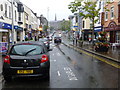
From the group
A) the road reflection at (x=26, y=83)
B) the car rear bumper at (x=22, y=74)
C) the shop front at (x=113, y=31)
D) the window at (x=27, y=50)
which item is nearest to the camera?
the road reflection at (x=26, y=83)

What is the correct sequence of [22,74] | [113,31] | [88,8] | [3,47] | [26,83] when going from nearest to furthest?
[22,74] < [26,83] < [3,47] < [88,8] < [113,31]

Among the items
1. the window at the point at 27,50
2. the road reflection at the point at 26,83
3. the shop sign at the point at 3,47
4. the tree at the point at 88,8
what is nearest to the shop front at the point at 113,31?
the tree at the point at 88,8

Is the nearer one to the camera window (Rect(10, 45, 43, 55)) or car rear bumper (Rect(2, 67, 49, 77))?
car rear bumper (Rect(2, 67, 49, 77))

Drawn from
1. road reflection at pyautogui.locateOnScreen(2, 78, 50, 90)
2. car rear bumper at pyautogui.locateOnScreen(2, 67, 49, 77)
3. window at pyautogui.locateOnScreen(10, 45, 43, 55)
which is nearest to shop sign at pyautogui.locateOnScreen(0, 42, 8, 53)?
road reflection at pyautogui.locateOnScreen(2, 78, 50, 90)

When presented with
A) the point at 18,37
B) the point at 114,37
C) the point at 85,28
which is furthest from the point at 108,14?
the point at 85,28

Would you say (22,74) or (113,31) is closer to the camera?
(22,74)

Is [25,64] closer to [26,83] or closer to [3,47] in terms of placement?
[26,83]

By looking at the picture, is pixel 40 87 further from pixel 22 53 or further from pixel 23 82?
pixel 22 53

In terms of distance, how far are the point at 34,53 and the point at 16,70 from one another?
0.94m

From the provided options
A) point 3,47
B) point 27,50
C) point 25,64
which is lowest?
point 25,64

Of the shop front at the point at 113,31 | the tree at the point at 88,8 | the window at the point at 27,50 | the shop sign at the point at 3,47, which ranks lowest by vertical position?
the shop sign at the point at 3,47

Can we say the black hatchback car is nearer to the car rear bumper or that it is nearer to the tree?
the car rear bumper

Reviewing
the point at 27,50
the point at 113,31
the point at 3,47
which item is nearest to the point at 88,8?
the point at 113,31

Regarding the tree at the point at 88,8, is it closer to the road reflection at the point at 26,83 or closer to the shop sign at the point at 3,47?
the shop sign at the point at 3,47
